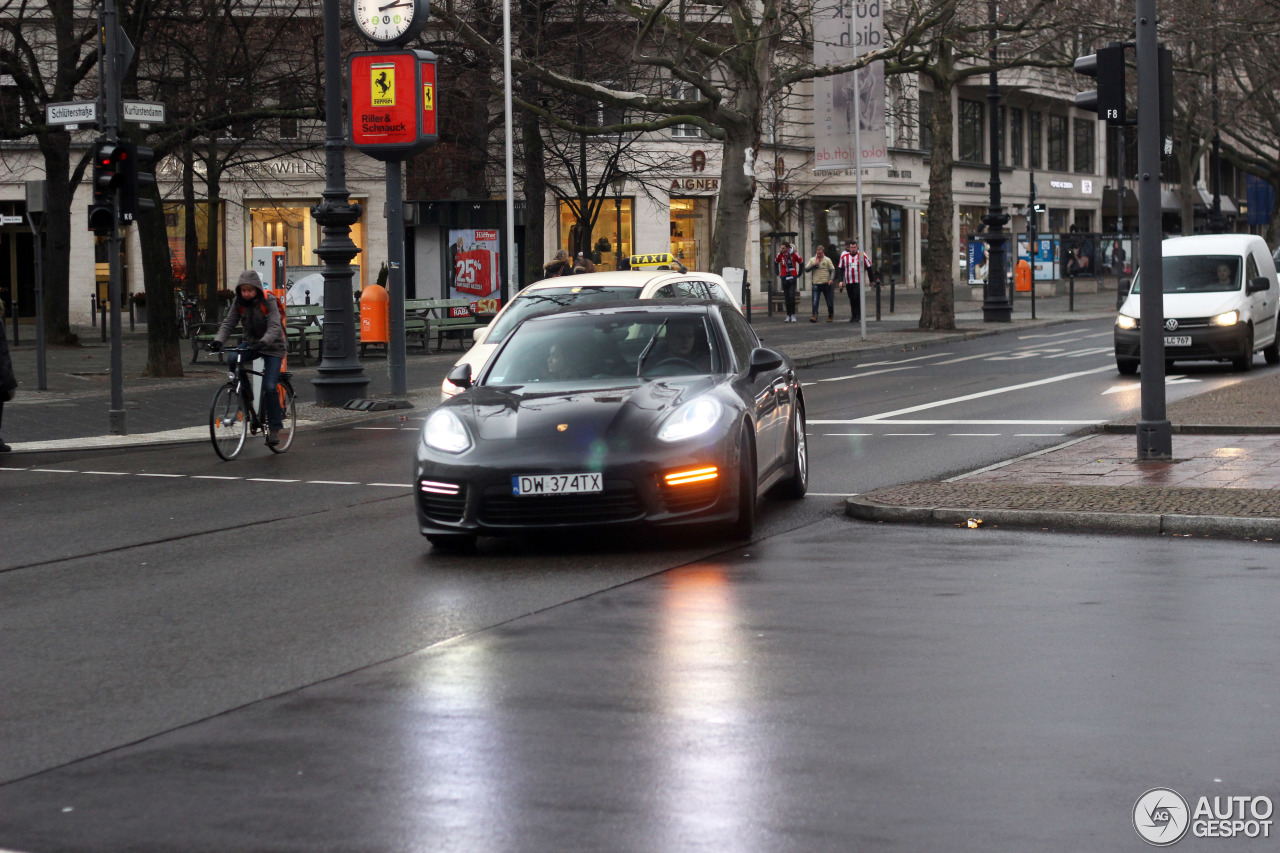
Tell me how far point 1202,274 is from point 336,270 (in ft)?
38.8

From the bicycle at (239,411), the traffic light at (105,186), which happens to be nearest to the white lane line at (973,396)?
the bicycle at (239,411)

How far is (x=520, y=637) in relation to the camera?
7.27m

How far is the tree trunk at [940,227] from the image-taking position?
119 ft

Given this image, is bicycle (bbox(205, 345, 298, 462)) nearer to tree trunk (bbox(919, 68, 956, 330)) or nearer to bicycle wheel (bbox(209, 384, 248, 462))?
bicycle wheel (bbox(209, 384, 248, 462))

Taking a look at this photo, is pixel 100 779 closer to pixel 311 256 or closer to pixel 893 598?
pixel 893 598

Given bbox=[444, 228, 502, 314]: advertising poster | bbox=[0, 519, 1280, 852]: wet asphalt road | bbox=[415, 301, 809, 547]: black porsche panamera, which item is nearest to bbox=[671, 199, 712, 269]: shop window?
bbox=[444, 228, 502, 314]: advertising poster

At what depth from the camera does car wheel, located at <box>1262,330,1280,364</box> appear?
2480 cm

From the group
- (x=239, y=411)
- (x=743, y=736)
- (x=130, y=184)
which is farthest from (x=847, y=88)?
(x=743, y=736)

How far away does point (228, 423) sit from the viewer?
1591 centimetres

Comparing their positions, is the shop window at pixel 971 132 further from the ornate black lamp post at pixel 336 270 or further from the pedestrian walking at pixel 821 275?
the ornate black lamp post at pixel 336 270

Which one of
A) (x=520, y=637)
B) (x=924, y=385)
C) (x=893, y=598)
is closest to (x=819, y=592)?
(x=893, y=598)

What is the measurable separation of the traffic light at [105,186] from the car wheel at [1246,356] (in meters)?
14.4

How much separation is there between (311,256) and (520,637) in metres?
50.0

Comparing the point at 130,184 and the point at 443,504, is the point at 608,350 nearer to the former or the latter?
the point at 443,504
